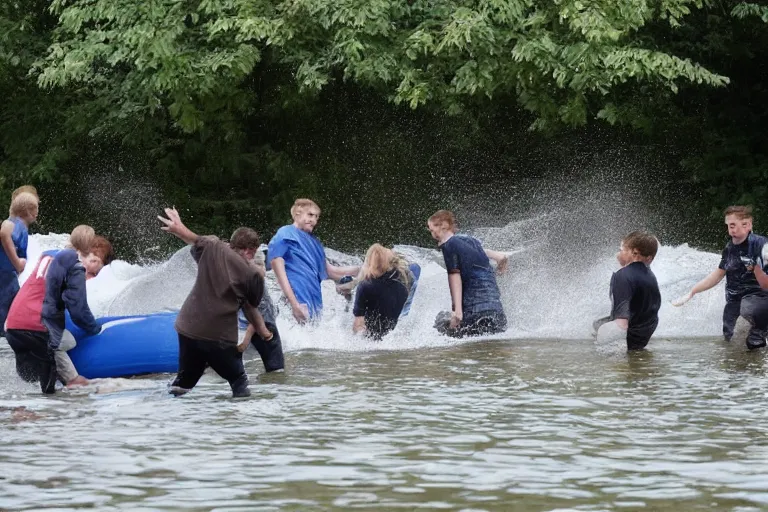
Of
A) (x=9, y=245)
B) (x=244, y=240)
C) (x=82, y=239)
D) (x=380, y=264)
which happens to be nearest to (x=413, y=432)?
(x=244, y=240)

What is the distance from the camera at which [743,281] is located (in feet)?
43.5

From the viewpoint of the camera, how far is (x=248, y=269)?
9500 millimetres

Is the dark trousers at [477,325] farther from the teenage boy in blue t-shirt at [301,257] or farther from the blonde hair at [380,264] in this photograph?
the teenage boy in blue t-shirt at [301,257]

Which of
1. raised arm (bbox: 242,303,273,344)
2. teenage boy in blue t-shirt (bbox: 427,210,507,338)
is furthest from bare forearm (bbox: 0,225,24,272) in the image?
teenage boy in blue t-shirt (bbox: 427,210,507,338)

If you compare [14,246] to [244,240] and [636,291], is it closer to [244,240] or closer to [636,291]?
[244,240]

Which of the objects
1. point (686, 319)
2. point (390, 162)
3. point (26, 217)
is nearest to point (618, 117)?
point (390, 162)

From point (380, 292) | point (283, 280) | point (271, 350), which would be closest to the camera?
point (271, 350)

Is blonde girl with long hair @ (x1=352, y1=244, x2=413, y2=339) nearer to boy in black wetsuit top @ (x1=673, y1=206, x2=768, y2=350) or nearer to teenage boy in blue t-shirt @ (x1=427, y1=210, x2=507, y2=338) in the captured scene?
teenage boy in blue t-shirt @ (x1=427, y1=210, x2=507, y2=338)

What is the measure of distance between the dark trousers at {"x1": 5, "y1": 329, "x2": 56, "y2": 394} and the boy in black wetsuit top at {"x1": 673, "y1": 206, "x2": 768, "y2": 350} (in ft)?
19.1

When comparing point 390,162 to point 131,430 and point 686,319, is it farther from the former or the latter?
point 131,430

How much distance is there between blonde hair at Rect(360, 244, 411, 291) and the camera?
13.3m

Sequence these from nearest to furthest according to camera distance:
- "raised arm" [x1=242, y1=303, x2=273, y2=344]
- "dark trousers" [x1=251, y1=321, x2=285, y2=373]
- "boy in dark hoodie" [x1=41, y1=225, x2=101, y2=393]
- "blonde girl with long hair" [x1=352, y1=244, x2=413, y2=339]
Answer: "raised arm" [x1=242, y1=303, x2=273, y2=344] → "boy in dark hoodie" [x1=41, y1=225, x2=101, y2=393] → "dark trousers" [x1=251, y1=321, x2=285, y2=373] → "blonde girl with long hair" [x1=352, y1=244, x2=413, y2=339]

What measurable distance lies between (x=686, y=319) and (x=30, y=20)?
1304 centimetres

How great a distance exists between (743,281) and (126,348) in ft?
18.9
